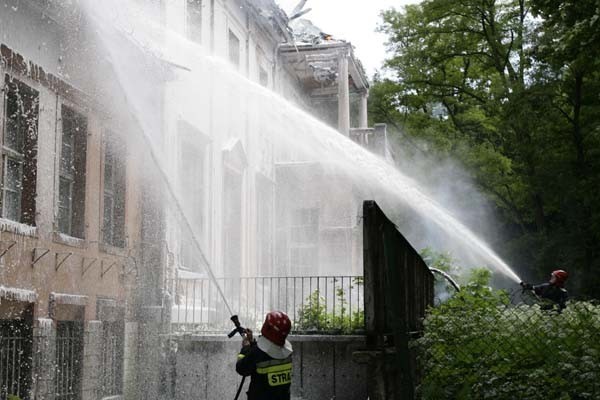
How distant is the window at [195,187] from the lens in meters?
16.8

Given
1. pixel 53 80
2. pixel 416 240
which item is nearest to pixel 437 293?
pixel 53 80

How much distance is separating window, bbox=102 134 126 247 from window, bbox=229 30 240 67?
27.2ft

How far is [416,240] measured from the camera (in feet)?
101

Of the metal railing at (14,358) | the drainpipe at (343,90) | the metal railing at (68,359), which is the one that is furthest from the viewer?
the drainpipe at (343,90)

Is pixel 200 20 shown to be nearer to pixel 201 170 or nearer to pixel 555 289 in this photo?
pixel 201 170

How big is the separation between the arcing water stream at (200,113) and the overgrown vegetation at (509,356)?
3.91 meters

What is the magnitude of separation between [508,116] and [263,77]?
30.8 feet

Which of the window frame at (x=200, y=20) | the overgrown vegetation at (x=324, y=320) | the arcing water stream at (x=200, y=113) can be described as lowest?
the overgrown vegetation at (x=324, y=320)

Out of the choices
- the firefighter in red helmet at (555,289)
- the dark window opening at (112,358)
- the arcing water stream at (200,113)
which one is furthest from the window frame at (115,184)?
the firefighter in red helmet at (555,289)

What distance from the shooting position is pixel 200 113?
17578 millimetres

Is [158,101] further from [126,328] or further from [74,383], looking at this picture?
[74,383]

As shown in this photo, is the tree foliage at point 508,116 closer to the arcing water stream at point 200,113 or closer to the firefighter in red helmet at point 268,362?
the arcing water stream at point 200,113

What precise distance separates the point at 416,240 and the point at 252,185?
10559mm

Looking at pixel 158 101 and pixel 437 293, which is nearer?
pixel 158 101
